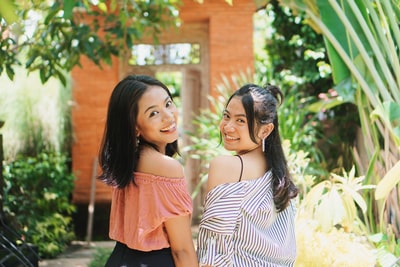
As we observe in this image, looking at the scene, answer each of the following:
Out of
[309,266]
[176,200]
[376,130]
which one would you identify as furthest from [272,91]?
[376,130]

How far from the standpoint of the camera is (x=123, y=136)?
84.3 inches

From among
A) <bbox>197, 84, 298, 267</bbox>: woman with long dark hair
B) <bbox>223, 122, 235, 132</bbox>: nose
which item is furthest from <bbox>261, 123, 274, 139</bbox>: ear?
<bbox>223, 122, 235, 132</bbox>: nose

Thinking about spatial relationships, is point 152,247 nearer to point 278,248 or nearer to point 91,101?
point 278,248

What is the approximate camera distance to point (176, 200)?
2.07m

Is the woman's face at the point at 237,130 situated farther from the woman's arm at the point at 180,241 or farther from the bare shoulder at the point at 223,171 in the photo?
the woman's arm at the point at 180,241

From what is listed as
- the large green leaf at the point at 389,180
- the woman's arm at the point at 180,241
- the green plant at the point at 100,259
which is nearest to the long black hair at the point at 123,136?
the woman's arm at the point at 180,241

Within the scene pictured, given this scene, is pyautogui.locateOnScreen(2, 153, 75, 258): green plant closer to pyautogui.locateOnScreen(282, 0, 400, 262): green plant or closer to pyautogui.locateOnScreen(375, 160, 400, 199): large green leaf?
pyautogui.locateOnScreen(282, 0, 400, 262): green plant

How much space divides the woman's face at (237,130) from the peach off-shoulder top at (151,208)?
0.28 metres

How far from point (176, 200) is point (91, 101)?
244 inches

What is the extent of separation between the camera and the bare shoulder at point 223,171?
87.0 inches

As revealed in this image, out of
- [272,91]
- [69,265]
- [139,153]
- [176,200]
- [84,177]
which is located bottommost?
[69,265]

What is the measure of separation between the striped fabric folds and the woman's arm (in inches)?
4.3

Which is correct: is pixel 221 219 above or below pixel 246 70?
below

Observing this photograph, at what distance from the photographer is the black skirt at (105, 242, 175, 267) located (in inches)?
81.4
